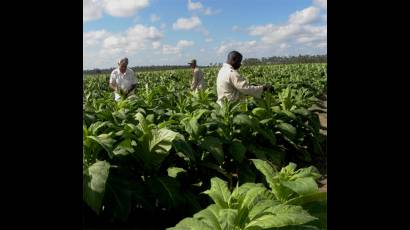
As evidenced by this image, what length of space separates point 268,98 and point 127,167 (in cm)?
315

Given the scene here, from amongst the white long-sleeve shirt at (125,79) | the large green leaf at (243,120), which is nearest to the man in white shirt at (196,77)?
the white long-sleeve shirt at (125,79)

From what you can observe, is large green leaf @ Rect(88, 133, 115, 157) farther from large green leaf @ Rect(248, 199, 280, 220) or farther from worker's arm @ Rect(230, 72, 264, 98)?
worker's arm @ Rect(230, 72, 264, 98)

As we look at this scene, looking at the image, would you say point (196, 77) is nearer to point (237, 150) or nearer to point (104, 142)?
point (237, 150)

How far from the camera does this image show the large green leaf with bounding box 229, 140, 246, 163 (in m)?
4.63

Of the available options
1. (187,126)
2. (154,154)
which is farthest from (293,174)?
(187,126)

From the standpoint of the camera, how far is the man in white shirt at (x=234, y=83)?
5957 millimetres

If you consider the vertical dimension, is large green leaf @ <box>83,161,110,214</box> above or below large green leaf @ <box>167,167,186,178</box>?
above

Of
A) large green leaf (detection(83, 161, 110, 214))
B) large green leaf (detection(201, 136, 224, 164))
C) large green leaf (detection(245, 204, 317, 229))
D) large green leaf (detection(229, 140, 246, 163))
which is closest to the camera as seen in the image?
large green leaf (detection(245, 204, 317, 229))

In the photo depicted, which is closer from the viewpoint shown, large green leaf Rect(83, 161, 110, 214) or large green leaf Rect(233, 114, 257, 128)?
large green leaf Rect(83, 161, 110, 214)

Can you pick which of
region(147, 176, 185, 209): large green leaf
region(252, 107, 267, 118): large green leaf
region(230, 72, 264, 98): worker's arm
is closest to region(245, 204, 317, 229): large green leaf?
region(147, 176, 185, 209): large green leaf
